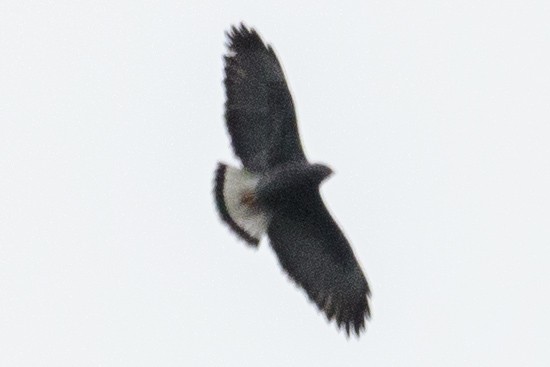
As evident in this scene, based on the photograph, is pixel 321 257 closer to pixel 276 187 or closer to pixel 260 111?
pixel 276 187

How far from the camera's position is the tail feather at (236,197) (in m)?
11.1

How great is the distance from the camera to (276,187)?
1109cm

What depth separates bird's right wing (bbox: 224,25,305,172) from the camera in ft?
36.3

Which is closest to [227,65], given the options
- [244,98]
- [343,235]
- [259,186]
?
[244,98]

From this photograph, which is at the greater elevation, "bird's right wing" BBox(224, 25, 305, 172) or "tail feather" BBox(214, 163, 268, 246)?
"bird's right wing" BBox(224, 25, 305, 172)

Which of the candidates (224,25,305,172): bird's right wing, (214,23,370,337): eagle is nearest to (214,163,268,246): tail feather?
(214,23,370,337): eagle

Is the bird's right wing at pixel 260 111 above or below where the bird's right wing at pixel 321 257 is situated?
above

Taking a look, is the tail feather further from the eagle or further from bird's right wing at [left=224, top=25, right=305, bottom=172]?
bird's right wing at [left=224, top=25, right=305, bottom=172]

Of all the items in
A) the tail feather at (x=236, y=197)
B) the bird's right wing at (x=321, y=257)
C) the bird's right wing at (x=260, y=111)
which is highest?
the bird's right wing at (x=260, y=111)

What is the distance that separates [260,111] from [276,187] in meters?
0.67

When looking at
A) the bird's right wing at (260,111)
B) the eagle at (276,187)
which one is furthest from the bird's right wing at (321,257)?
the bird's right wing at (260,111)

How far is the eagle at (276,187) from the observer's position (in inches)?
436

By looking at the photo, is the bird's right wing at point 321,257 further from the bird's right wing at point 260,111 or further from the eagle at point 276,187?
the bird's right wing at point 260,111

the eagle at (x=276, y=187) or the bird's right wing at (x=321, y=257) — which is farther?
the bird's right wing at (x=321, y=257)
